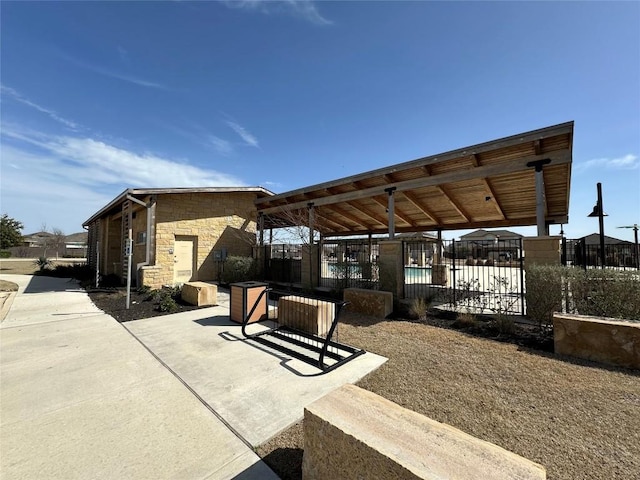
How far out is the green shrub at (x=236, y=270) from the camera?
12234 mm

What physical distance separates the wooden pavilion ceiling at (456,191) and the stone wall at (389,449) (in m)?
6.73

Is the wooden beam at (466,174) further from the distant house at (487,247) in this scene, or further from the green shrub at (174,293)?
the green shrub at (174,293)

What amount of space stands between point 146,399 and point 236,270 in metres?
9.15

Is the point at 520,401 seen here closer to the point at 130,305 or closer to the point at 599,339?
the point at 599,339

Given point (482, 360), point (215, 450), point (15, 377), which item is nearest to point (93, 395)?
point (15, 377)

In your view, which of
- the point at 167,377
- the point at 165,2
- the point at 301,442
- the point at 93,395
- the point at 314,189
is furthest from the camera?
the point at 314,189

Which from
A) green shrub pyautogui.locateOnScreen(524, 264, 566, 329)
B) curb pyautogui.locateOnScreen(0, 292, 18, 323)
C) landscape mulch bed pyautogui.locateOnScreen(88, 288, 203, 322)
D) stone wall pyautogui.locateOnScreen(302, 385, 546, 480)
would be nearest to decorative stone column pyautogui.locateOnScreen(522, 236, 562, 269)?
green shrub pyautogui.locateOnScreen(524, 264, 566, 329)

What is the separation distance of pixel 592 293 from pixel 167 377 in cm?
736

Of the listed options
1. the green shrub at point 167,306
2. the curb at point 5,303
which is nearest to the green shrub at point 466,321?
the green shrub at point 167,306

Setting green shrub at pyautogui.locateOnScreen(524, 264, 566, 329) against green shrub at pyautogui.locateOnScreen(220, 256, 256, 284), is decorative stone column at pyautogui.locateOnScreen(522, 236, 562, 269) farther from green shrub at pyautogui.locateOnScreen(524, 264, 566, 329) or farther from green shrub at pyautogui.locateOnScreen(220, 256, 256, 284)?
green shrub at pyautogui.locateOnScreen(220, 256, 256, 284)

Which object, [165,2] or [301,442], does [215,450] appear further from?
[165,2]

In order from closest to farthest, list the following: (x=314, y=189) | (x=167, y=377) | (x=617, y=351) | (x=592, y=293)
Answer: (x=167, y=377)
(x=617, y=351)
(x=592, y=293)
(x=314, y=189)

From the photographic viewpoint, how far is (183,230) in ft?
40.2

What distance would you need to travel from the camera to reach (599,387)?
11.3 ft
